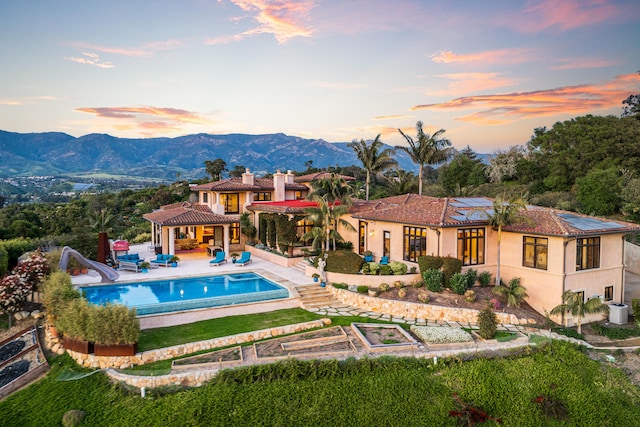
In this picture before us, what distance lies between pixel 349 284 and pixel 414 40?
20.5 metres

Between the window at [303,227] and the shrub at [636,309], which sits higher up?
the window at [303,227]

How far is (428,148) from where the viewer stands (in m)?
32.1

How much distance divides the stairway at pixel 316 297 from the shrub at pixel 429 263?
4.13 metres

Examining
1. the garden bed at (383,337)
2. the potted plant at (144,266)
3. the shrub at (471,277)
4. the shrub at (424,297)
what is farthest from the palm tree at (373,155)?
the garden bed at (383,337)

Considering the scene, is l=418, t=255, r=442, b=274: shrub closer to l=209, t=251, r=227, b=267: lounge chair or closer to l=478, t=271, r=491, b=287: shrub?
l=478, t=271, r=491, b=287: shrub

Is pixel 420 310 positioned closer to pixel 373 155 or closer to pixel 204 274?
pixel 204 274

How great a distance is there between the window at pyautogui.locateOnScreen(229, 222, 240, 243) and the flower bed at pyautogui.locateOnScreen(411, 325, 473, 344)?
17.8 m

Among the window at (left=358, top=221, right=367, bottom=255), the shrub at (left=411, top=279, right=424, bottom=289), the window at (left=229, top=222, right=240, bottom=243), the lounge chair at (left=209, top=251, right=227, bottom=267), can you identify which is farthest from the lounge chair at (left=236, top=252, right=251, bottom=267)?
the shrub at (left=411, top=279, right=424, bottom=289)

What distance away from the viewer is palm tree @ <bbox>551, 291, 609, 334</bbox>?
15484mm

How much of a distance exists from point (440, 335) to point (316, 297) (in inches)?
237

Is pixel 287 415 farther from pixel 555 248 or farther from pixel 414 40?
pixel 414 40

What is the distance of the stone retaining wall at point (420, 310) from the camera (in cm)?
1617

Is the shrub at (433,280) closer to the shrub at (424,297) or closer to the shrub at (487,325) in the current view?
the shrub at (424,297)

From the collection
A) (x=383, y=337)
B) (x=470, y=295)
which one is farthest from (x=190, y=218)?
(x=470, y=295)
